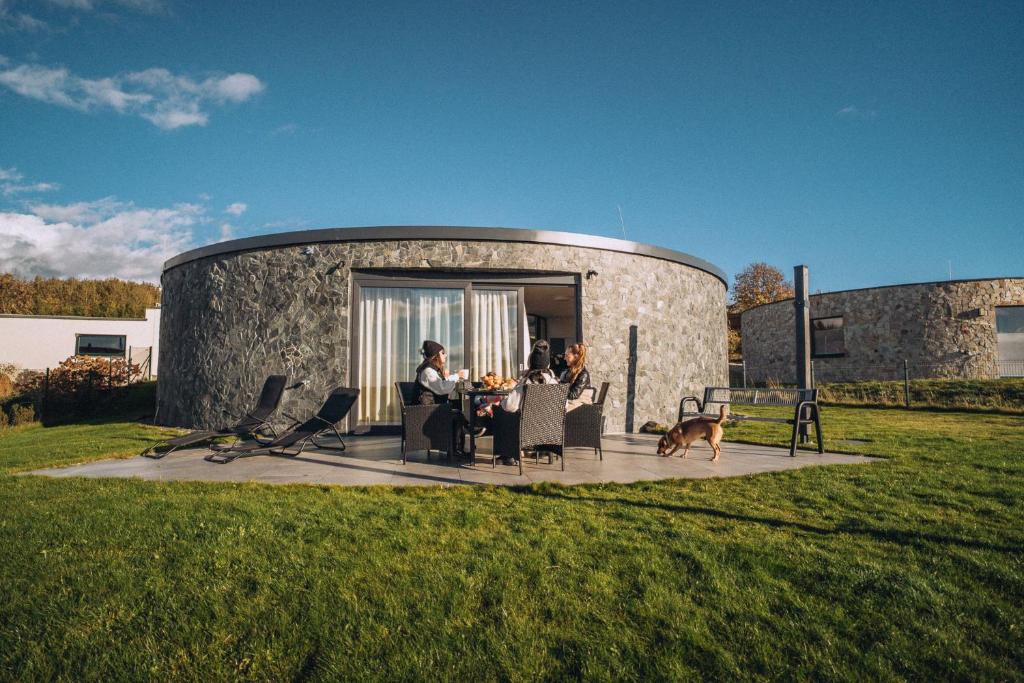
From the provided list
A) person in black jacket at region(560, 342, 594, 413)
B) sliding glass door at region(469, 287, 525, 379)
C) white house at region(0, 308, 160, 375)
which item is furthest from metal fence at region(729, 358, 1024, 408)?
white house at region(0, 308, 160, 375)

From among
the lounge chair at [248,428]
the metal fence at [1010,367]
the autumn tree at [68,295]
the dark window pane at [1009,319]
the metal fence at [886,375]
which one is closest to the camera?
the lounge chair at [248,428]

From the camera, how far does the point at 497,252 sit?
8.51m

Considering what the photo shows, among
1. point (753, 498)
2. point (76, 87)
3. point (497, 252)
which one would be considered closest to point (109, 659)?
point (753, 498)

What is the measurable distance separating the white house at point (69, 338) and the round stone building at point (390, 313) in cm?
1562

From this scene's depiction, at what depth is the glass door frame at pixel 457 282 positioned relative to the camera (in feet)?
27.8

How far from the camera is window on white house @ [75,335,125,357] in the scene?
2308 cm

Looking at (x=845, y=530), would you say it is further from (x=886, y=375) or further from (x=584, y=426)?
(x=886, y=375)

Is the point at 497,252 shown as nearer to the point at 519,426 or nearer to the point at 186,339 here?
the point at 519,426

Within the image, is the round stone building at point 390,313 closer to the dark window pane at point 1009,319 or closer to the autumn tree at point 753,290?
the dark window pane at point 1009,319

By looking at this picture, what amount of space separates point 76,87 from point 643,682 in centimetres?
1485

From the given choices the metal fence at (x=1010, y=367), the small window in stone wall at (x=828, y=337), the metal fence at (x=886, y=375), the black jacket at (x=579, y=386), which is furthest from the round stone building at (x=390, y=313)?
the metal fence at (x=1010, y=367)

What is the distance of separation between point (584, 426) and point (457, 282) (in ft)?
12.5

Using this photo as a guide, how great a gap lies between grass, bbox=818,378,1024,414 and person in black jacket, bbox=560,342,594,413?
422 inches

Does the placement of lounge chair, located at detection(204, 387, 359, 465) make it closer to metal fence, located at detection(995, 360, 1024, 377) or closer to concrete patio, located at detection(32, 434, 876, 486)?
concrete patio, located at detection(32, 434, 876, 486)
